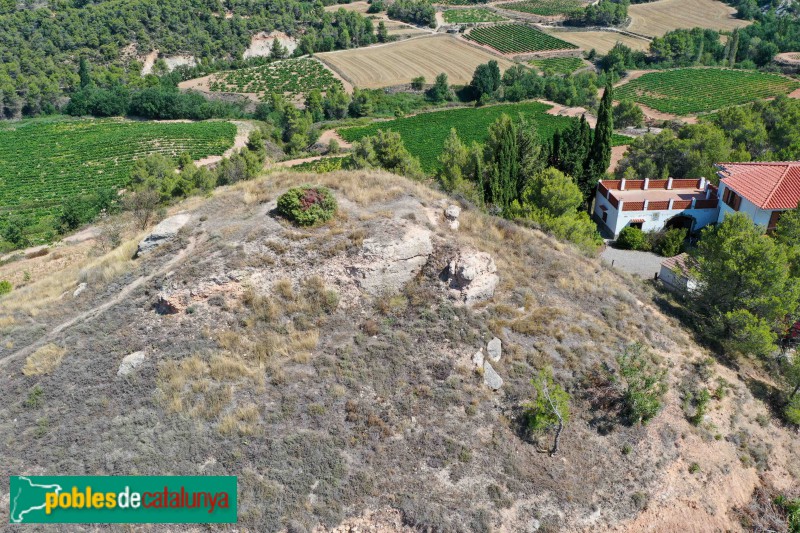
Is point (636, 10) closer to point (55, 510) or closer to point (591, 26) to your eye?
point (591, 26)

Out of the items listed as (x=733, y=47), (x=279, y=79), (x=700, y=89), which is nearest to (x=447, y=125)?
(x=279, y=79)

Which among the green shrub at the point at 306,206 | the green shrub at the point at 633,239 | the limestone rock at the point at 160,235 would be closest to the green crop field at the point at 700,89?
the green shrub at the point at 633,239

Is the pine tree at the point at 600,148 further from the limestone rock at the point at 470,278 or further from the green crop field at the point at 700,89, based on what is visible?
the green crop field at the point at 700,89

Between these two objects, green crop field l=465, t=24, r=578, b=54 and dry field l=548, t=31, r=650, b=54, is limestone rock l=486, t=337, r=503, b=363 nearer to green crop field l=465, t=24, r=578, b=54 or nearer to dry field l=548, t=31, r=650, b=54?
green crop field l=465, t=24, r=578, b=54

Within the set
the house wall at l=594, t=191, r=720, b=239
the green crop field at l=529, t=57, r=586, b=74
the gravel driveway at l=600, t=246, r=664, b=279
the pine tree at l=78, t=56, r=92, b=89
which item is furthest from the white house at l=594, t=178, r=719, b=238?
the pine tree at l=78, t=56, r=92, b=89

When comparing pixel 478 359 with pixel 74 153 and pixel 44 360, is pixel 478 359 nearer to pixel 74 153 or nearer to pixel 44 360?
pixel 44 360

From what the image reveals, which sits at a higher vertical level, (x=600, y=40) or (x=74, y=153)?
(x=74, y=153)
